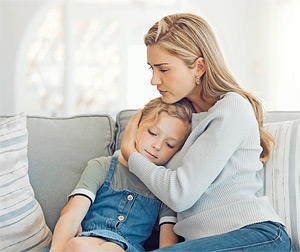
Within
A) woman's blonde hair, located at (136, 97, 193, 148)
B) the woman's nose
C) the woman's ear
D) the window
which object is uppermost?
the woman's ear

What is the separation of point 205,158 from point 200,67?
15.1 inches

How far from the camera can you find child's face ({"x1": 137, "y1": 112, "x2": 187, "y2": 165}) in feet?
4.69

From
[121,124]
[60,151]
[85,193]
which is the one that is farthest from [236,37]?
[85,193]

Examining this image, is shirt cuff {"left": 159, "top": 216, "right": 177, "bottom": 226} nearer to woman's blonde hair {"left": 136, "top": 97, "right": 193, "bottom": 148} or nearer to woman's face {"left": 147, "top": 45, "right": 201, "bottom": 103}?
woman's blonde hair {"left": 136, "top": 97, "right": 193, "bottom": 148}

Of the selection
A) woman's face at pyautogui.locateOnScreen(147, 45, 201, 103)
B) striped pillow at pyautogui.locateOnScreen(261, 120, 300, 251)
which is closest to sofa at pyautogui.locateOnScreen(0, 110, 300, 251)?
striped pillow at pyautogui.locateOnScreen(261, 120, 300, 251)

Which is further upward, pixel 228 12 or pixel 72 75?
pixel 228 12

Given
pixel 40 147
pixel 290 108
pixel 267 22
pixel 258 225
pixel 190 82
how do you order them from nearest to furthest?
pixel 258 225 → pixel 190 82 → pixel 40 147 → pixel 290 108 → pixel 267 22

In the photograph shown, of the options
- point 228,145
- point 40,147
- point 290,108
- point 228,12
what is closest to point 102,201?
point 40,147

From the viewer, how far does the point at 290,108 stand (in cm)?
389

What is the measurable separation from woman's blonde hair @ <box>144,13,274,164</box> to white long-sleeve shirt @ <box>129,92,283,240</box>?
109 mm

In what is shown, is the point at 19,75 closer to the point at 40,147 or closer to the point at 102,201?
the point at 40,147

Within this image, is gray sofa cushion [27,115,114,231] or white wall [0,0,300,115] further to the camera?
white wall [0,0,300,115]

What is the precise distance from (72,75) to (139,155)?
3.19m

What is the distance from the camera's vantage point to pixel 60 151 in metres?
1.62
